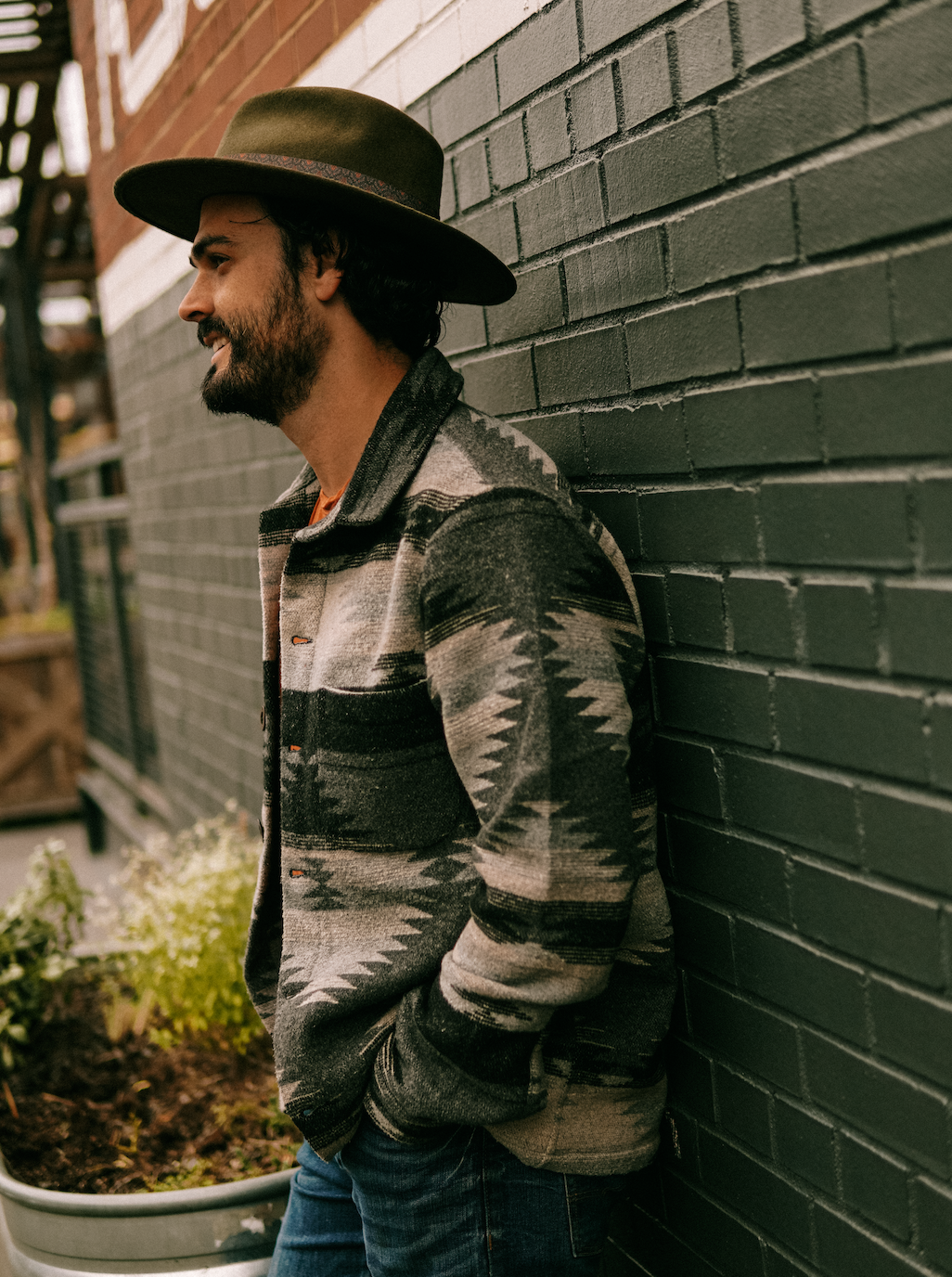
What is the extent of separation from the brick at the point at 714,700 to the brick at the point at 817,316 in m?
0.45

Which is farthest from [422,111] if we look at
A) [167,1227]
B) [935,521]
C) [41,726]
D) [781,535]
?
[41,726]

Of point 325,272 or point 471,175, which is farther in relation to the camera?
point 471,175

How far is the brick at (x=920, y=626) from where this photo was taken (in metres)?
1.31

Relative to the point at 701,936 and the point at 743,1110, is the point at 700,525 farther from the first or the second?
the point at 743,1110

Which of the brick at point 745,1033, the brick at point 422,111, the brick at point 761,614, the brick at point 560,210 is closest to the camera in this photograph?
the brick at point 761,614

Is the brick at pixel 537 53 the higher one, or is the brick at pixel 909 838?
the brick at pixel 537 53

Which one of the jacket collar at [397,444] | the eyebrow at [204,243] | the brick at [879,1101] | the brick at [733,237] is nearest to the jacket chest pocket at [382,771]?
the jacket collar at [397,444]

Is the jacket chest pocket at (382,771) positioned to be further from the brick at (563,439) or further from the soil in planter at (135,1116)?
the soil in planter at (135,1116)

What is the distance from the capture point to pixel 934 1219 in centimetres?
143

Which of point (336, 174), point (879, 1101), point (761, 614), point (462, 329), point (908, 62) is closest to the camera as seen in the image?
point (908, 62)

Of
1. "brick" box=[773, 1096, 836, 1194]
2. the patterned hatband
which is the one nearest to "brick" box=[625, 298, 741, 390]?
the patterned hatband

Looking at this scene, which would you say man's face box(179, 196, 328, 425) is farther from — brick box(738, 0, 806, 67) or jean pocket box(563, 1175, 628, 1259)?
jean pocket box(563, 1175, 628, 1259)

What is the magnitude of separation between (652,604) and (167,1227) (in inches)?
61.8

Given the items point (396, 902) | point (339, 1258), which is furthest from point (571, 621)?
point (339, 1258)
